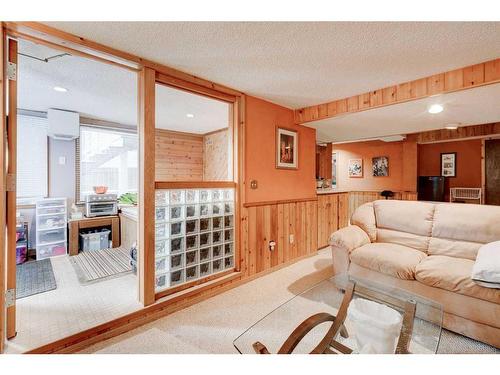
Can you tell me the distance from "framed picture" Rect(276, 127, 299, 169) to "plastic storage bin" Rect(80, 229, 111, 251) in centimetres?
290

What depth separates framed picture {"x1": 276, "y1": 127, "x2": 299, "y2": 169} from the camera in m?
3.19

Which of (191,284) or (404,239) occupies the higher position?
(404,239)

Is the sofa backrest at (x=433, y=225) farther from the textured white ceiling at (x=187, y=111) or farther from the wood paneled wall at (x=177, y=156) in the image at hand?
the wood paneled wall at (x=177, y=156)

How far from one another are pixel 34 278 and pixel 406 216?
409cm

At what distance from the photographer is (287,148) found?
3.33m

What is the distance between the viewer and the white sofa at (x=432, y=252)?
1717mm

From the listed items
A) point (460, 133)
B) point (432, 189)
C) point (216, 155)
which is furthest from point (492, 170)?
point (216, 155)


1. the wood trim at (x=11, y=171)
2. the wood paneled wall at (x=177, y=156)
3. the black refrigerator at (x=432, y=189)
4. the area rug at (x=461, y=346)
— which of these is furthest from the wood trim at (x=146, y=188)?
the black refrigerator at (x=432, y=189)

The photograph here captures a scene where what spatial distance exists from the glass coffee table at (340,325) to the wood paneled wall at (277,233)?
3.57ft

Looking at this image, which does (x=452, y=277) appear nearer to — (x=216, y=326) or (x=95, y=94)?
(x=216, y=326)
